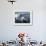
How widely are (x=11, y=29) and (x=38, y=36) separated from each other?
1.11m

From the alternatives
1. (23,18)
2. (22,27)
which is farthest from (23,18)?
Result: (22,27)

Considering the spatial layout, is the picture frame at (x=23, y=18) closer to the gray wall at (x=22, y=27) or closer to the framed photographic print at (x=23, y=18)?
the framed photographic print at (x=23, y=18)

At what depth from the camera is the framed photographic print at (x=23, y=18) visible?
538 centimetres

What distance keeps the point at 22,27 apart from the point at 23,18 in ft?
1.19

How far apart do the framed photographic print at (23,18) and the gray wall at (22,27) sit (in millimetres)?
145

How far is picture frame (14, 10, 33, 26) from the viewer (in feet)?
17.6

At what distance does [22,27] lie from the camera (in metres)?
5.41

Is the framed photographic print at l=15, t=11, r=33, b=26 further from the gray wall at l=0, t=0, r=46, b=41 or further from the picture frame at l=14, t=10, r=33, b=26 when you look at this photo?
the gray wall at l=0, t=0, r=46, b=41

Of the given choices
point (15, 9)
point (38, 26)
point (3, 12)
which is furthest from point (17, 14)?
point (38, 26)

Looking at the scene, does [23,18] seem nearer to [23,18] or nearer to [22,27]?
[23,18]

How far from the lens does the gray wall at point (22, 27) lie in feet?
17.6

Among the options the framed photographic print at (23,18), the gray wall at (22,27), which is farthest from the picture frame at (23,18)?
the gray wall at (22,27)

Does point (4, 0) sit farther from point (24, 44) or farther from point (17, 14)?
point (24, 44)

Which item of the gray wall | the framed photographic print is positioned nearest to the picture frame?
the framed photographic print
